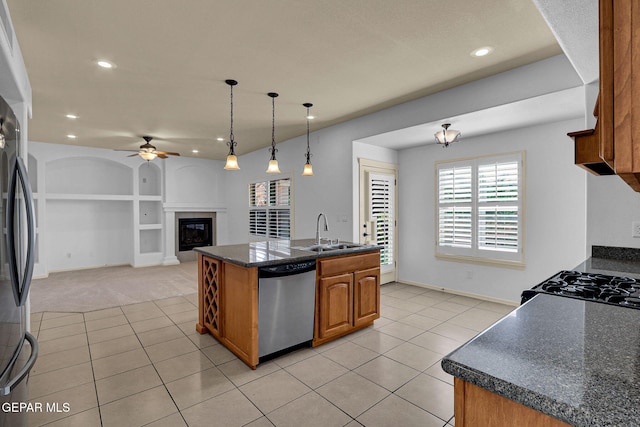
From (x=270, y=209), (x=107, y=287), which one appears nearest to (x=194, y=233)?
(x=270, y=209)

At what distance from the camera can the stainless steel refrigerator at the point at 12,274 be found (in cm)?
125

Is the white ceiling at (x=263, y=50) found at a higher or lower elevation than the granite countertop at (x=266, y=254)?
higher

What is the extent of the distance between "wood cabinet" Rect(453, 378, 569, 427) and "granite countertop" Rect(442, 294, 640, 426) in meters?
0.05

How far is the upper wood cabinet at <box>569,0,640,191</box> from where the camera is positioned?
54cm

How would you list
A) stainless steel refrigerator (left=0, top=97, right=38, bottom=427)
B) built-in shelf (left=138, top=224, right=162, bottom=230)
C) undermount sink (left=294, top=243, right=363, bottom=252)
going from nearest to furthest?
stainless steel refrigerator (left=0, top=97, right=38, bottom=427) < undermount sink (left=294, top=243, right=363, bottom=252) < built-in shelf (left=138, top=224, right=162, bottom=230)

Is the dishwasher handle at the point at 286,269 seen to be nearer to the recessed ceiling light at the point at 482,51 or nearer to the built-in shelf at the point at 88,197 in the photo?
the recessed ceiling light at the point at 482,51

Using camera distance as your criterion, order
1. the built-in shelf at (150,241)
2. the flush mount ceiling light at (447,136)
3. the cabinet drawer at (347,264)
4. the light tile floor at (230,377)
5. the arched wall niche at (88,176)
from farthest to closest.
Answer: the built-in shelf at (150,241), the arched wall niche at (88,176), the flush mount ceiling light at (447,136), the cabinet drawer at (347,264), the light tile floor at (230,377)

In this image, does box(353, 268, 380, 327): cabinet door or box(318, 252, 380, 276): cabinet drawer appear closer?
box(318, 252, 380, 276): cabinet drawer

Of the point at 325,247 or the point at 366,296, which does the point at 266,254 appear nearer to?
the point at 325,247

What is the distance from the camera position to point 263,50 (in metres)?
2.77

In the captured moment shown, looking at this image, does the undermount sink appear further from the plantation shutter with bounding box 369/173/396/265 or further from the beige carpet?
the beige carpet

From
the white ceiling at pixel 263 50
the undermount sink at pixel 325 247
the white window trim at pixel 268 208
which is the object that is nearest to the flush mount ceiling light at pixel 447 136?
the white ceiling at pixel 263 50

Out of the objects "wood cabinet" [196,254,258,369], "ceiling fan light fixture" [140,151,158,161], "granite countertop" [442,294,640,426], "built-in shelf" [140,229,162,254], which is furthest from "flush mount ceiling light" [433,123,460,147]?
"built-in shelf" [140,229,162,254]

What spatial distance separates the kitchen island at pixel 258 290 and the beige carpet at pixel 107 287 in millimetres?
2097
